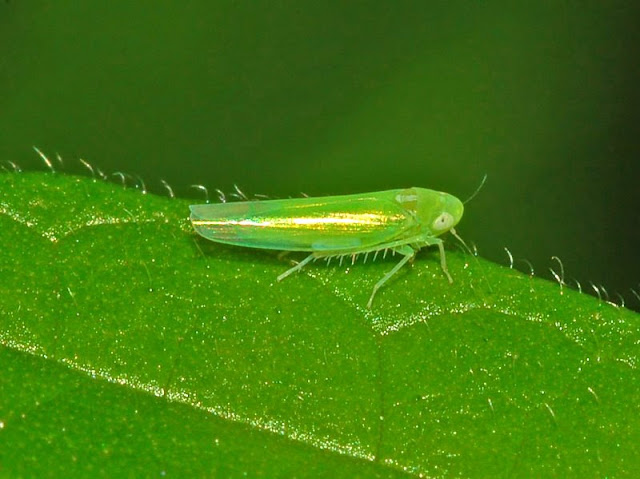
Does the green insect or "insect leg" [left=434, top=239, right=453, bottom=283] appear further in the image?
the green insect

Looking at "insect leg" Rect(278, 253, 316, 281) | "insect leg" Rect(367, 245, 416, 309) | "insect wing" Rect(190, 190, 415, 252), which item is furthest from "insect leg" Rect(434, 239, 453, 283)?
"insect leg" Rect(278, 253, 316, 281)

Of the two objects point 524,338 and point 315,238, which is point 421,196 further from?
point 524,338

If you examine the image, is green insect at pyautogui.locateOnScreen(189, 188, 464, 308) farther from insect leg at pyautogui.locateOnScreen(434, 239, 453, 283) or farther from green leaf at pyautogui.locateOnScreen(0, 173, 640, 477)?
green leaf at pyautogui.locateOnScreen(0, 173, 640, 477)

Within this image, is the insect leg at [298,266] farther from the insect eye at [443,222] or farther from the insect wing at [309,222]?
the insect eye at [443,222]

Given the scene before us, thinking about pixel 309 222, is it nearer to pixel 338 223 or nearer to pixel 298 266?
pixel 338 223

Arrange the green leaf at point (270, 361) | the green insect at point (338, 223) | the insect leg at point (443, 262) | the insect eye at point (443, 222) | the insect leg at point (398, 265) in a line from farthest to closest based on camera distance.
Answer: the insect eye at point (443, 222) → the green insect at point (338, 223) → the insect leg at point (443, 262) → the insect leg at point (398, 265) → the green leaf at point (270, 361)

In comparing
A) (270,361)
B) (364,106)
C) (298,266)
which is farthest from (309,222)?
(364,106)

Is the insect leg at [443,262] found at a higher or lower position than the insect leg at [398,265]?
higher

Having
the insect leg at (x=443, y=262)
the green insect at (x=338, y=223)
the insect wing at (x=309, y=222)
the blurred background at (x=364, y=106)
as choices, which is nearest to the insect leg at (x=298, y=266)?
the green insect at (x=338, y=223)
